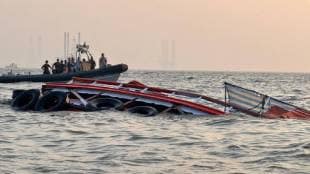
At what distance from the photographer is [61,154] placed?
438 inches

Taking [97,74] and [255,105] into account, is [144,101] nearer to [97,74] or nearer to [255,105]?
[255,105]

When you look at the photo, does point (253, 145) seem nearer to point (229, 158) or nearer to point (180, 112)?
point (229, 158)

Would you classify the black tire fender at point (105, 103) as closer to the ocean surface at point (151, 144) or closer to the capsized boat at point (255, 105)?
the ocean surface at point (151, 144)

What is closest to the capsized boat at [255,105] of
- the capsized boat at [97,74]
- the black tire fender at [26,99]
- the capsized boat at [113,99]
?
the capsized boat at [113,99]

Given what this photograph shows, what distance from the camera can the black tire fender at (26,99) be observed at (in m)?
22.1

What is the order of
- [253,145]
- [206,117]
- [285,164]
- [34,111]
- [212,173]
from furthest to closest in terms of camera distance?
[34,111]
[206,117]
[253,145]
[285,164]
[212,173]

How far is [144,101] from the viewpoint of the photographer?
20891mm

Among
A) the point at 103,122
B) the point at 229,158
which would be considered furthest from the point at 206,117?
the point at 229,158

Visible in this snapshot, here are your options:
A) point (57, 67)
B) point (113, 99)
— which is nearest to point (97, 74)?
point (57, 67)

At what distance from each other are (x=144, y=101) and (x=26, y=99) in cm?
570

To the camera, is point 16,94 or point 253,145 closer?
point 253,145

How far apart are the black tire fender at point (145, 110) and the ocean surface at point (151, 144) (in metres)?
0.70

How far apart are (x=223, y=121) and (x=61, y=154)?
8.26 meters

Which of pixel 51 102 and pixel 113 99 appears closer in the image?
pixel 113 99
